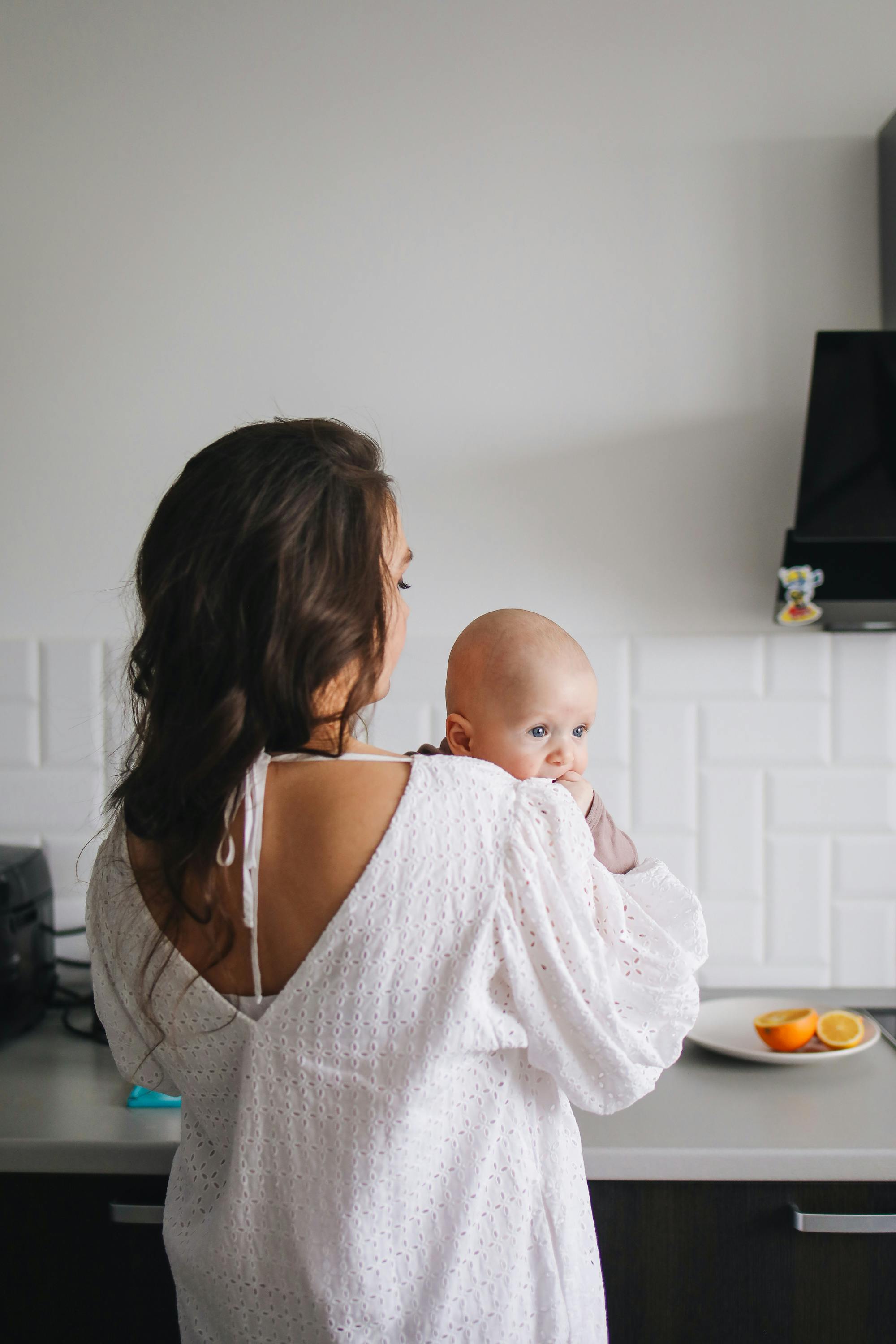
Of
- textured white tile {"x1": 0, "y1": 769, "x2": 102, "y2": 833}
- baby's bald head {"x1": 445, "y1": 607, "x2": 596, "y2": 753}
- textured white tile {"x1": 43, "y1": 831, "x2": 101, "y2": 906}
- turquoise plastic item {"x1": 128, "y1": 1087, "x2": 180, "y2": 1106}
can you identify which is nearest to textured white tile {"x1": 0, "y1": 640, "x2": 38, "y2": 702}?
textured white tile {"x1": 0, "y1": 769, "x2": 102, "y2": 833}

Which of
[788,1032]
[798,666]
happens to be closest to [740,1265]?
[788,1032]

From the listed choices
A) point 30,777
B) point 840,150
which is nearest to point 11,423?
point 30,777

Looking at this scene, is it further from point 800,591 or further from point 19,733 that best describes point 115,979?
point 800,591

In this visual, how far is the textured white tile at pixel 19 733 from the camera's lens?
1.87 meters

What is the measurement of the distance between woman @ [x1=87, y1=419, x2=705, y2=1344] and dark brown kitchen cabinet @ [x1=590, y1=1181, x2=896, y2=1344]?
1.08ft

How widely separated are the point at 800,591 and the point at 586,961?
40.7 inches

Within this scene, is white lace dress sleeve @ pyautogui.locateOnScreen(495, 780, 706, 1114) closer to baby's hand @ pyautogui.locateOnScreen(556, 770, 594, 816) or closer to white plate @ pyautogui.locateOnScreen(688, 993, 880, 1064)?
baby's hand @ pyautogui.locateOnScreen(556, 770, 594, 816)

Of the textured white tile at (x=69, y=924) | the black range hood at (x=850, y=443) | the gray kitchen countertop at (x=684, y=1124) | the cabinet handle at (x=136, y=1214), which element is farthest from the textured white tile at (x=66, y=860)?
the black range hood at (x=850, y=443)

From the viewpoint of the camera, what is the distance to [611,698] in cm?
182

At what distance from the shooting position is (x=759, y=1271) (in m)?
1.24

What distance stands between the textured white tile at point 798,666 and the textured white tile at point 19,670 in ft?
4.36

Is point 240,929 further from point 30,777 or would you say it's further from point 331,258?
point 331,258

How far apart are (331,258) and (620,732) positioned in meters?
1.01

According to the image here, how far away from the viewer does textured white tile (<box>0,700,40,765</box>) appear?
187 centimetres
